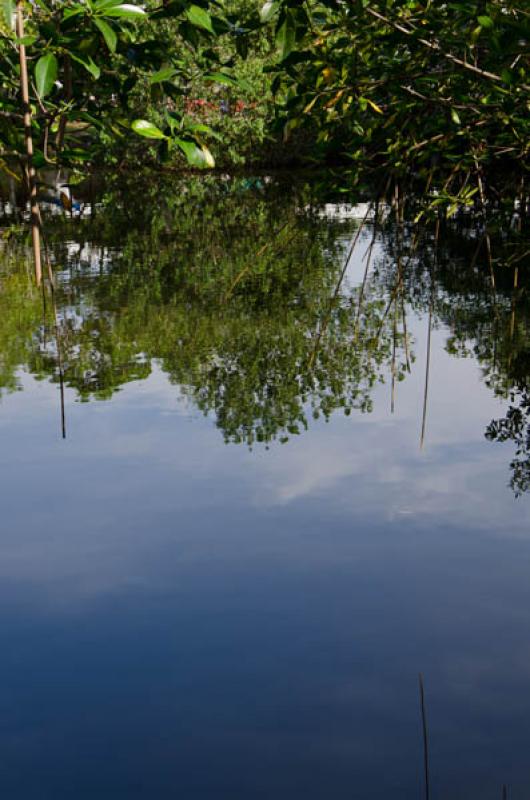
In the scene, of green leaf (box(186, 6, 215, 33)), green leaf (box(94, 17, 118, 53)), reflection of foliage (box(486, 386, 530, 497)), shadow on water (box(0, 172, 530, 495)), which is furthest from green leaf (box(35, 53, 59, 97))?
shadow on water (box(0, 172, 530, 495))

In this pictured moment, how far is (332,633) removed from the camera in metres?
5.48

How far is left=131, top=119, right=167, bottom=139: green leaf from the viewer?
433cm

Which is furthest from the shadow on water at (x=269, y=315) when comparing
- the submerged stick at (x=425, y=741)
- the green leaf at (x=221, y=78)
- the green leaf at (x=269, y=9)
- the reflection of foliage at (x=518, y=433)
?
the green leaf at (x=221, y=78)

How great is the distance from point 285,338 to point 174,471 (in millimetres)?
4390

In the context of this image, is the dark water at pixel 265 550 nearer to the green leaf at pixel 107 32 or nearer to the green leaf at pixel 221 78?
the green leaf at pixel 221 78

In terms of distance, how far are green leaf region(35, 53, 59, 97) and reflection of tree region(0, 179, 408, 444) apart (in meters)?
4.42

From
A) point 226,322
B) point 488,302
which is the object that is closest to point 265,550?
point 226,322

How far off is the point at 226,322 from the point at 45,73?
849 centimetres

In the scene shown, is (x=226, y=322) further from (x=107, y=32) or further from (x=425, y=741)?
(x=425, y=741)

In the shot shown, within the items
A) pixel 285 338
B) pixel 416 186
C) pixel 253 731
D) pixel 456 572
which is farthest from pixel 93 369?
pixel 416 186

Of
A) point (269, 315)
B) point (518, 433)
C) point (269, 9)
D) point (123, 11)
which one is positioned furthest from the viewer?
point (269, 315)

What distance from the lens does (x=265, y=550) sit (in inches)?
255

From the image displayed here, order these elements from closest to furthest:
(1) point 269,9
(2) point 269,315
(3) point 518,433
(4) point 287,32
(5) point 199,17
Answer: (5) point 199,17 < (1) point 269,9 < (4) point 287,32 < (3) point 518,433 < (2) point 269,315

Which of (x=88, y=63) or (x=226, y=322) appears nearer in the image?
(x=88, y=63)
